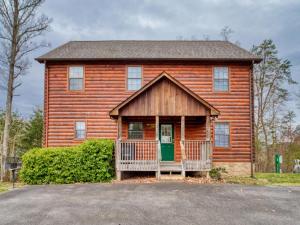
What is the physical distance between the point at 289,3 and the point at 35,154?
21197 millimetres

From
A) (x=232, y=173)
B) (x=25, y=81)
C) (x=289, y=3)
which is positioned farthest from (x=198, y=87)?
(x=289, y=3)

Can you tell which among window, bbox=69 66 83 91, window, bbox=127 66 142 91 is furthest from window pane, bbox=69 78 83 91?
window, bbox=127 66 142 91

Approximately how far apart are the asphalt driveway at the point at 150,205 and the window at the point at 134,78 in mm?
6426

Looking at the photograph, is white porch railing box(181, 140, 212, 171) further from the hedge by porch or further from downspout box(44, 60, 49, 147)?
downspout box(44, 60, 49, 147)

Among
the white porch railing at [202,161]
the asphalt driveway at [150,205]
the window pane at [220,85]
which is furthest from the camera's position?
the window pane at [220,85]

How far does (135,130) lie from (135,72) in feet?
11.3

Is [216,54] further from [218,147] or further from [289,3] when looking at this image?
[289,3]

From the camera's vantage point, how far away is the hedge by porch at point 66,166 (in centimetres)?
1188

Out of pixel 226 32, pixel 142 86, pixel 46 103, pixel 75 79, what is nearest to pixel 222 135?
pixel 142 86

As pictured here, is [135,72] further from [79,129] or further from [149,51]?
[79,129]

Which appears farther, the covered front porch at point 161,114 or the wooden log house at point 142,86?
the wooden log house at point 142,86

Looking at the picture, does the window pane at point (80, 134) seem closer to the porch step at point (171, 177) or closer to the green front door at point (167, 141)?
the green front door at point (167, 141)

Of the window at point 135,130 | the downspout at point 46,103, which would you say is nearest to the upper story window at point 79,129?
the downspout at point 46,103

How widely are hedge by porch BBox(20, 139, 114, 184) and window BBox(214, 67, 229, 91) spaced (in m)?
7.66
